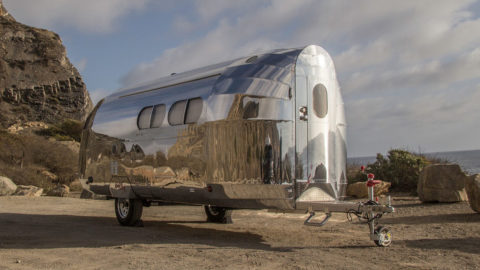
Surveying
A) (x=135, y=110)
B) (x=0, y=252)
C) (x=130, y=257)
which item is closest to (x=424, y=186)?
(x=135, y=110)

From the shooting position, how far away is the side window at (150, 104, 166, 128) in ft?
29.8

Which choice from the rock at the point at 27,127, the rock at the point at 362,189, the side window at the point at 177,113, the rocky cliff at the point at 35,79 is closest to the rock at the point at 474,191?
the rock at the point at 362,189

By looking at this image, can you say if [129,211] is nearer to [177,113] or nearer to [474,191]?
[177,113]

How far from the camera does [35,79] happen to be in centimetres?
4294

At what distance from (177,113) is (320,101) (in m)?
2.63

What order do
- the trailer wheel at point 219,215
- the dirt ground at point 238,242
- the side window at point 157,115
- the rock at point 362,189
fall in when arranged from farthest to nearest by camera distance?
1. the rock at point 362,189
2. the trailer wheel at point 219,215
3. the side window at point 157,115
4. the dirt ground at point 238,242

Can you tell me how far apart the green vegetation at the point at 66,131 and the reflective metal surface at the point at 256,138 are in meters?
31.3

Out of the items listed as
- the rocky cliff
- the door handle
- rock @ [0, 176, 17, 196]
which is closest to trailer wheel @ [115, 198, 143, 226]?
the door handle

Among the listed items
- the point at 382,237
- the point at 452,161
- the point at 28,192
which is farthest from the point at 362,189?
the point at 28,192

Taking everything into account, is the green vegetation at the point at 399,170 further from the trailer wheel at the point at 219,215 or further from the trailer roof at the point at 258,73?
the trailer roof at the point at 258,73

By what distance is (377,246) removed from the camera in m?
7.88

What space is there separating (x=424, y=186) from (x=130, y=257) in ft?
32.8

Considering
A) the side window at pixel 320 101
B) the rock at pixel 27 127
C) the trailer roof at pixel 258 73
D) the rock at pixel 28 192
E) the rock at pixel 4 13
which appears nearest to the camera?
the trailer roof at pixel 258 73

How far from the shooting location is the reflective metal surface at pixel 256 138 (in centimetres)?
743
